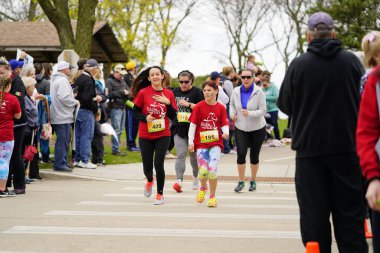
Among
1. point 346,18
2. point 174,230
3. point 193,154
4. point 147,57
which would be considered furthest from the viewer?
point 147,57

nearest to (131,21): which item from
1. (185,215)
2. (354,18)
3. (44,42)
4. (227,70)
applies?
(354,18)

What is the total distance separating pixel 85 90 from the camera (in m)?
15.5

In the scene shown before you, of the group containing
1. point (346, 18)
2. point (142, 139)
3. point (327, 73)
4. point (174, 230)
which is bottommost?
point (174, 230)

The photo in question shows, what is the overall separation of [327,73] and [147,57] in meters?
54.7

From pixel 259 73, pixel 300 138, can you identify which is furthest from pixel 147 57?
pixel 300 138

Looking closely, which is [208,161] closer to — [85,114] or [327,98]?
[85,114]

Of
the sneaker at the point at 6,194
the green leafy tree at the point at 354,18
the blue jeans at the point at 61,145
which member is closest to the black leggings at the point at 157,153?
the sneaker at the point at 6,194

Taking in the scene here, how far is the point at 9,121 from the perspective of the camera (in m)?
11.6

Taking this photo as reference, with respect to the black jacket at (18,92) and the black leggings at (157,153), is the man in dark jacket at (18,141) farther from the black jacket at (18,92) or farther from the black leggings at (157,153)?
the black leggings at (157,153)

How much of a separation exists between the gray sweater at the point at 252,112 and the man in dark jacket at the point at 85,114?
3.69 metres

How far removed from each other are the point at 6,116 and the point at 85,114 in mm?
4087

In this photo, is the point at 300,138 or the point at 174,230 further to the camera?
the point at 174,230

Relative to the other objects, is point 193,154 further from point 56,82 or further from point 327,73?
point 327,73

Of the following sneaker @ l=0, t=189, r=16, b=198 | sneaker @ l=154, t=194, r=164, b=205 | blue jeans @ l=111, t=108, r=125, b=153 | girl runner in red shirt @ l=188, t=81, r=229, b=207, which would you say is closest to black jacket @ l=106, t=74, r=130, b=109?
blue jeans @ l=111, t=108, r=125, b=153
